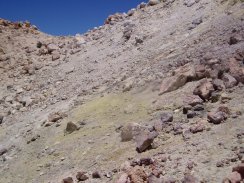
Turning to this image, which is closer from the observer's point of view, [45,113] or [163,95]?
[163,95]

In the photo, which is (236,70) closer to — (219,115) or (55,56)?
(219,115)

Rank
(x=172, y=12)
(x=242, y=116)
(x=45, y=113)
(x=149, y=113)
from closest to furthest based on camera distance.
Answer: (x=242, y=116), (x=149, y=113), (x=45, y=113), (x=172, y=12)

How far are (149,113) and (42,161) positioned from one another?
8.35 feet

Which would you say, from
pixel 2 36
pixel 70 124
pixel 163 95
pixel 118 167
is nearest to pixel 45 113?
pixel 70 124

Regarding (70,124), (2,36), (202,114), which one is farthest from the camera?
(2,36)

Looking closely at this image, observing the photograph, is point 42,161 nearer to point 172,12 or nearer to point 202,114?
point 202,114

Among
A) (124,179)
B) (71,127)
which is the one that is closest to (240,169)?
(124,179)

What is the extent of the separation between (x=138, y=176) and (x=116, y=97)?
517 centimetres

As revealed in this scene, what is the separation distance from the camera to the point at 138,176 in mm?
6547

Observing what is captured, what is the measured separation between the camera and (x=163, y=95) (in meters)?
10.0

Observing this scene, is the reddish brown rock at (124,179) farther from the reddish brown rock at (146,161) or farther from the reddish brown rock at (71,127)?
the reddish brown rock at (71,127)

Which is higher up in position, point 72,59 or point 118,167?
point 72,59

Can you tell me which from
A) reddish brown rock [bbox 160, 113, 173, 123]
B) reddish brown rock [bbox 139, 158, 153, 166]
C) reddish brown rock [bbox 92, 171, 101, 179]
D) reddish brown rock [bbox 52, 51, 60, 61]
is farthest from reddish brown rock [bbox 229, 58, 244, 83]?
reddish brown rock [bbox 52, 51, 60, 61]

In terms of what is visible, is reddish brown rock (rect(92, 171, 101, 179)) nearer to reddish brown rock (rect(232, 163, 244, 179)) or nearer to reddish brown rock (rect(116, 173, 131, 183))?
reddish brown rock (rect(116, 173, 131, 183))
